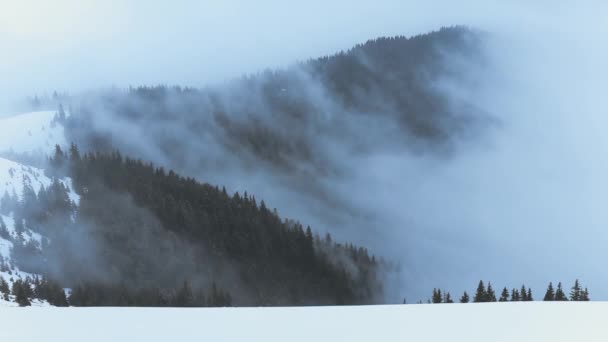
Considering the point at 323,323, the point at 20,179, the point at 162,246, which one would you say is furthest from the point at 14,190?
the point at 323,323

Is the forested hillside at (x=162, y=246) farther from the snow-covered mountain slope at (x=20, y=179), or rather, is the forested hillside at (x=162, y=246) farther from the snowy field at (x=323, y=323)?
the snowy field at (x=323, y=323)

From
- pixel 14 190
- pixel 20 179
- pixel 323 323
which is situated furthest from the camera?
pixel 20 179

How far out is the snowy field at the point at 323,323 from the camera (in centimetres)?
805

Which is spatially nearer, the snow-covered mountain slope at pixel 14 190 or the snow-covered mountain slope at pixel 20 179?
the snow-covered mountain slope at pixel 14 190

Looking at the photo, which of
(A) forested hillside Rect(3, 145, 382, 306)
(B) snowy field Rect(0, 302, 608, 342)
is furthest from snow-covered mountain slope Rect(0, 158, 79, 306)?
(B) snowy field Rect(0, 302, 608, 342)

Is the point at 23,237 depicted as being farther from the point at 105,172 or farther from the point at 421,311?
the point at 421,311

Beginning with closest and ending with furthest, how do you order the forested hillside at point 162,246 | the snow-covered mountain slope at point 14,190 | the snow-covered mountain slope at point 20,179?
the snow-covered mountain slope at point 14,190, the snow-covered mountain slope at point 20,179, the forested hillside at point 162,246

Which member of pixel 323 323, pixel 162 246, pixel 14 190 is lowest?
pixel 323 323

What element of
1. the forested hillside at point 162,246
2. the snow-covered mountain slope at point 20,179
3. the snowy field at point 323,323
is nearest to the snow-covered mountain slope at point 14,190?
the snow-covered mountain slope at point 20,179

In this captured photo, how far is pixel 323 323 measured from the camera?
28.7 feet

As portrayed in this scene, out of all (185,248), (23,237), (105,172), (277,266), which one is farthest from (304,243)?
(23,237)

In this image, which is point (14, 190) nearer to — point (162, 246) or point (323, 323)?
point (162, 246)

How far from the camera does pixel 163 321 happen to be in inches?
348

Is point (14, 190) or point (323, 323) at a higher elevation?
point (14, 190)
